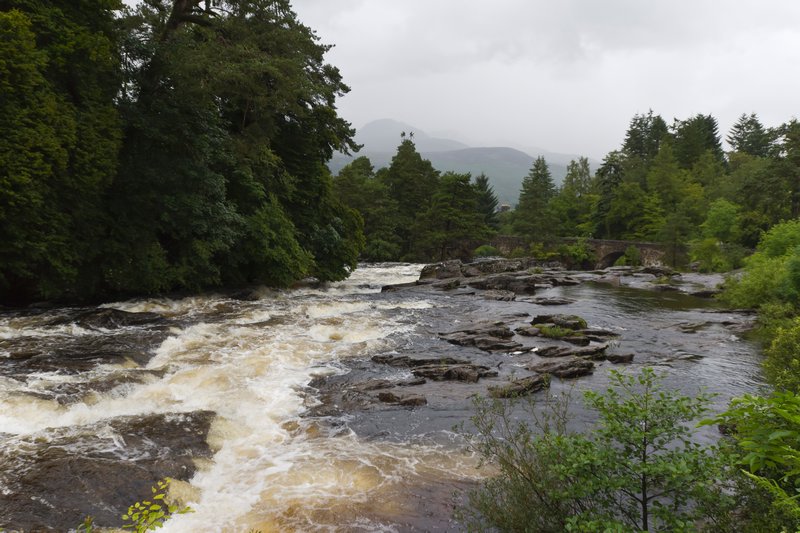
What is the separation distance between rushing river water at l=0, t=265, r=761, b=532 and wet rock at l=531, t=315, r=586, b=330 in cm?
183

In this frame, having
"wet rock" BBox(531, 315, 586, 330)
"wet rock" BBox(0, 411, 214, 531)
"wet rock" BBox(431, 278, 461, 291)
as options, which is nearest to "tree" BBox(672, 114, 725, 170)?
"wet rock" BBox(431, 278, 461, 291)

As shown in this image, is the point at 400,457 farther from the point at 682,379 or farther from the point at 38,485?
the point at 682,379

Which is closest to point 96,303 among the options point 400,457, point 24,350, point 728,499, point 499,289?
point 24,350

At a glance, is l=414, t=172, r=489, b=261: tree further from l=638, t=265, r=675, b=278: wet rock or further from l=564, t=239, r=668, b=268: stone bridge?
l=638, t=265, r=675, b=278: wet rock

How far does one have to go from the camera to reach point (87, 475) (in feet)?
24.3

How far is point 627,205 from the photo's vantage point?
70.5 meters

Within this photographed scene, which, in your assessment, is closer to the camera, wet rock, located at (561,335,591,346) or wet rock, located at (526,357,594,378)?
A: wet rock, located at (526,357,594,378)

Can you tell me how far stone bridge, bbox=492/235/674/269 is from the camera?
5922 cm

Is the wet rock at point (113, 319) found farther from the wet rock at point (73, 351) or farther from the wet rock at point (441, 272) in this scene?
the wet rock at point (441, 272)

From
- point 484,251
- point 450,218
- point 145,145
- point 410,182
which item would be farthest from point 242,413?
point 410,182

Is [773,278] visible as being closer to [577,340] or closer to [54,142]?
[577,340]

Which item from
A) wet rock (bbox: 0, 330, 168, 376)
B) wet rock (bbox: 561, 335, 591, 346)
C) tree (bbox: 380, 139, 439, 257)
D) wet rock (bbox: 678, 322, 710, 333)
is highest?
tree (bbox: 380, 139, 439, 257)

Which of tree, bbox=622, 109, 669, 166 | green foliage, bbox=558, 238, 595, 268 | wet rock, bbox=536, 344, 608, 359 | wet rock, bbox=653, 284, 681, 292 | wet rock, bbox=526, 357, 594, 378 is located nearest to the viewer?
wet rock, bbox=526, 357, 594, 378

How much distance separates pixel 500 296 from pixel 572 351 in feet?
48.8
